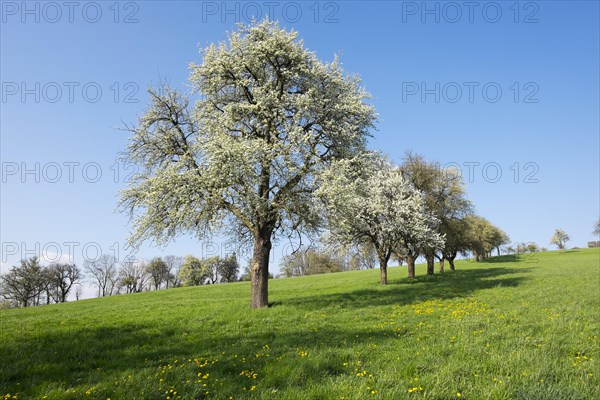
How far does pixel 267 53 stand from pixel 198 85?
4.79 m

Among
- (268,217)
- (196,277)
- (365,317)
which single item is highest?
(268,217)

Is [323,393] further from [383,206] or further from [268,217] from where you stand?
[383,206]

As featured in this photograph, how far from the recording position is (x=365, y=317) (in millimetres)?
Result: 16141

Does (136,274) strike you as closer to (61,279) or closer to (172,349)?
(61,279)

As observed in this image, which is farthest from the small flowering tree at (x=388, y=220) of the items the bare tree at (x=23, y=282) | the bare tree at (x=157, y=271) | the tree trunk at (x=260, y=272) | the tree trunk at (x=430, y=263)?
the bare tree at (x=157, y=271)

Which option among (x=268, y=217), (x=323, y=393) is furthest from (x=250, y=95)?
(x=323, y=393)

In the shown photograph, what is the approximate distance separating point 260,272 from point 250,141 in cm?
754

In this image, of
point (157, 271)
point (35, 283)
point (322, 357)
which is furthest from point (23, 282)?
point (322, 357)

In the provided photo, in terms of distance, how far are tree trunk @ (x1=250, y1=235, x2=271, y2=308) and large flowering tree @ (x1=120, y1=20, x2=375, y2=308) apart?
58 millimetres

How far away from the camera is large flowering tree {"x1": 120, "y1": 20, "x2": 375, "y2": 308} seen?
19188mm

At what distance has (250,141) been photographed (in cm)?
1955

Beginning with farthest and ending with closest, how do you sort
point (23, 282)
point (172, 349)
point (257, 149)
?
1. point (23, 282)
2. point (257, 149)
3. point (172, 349)

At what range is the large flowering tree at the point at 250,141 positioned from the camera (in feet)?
63.0

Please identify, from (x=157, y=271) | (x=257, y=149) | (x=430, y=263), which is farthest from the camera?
(x=157, y=271)
